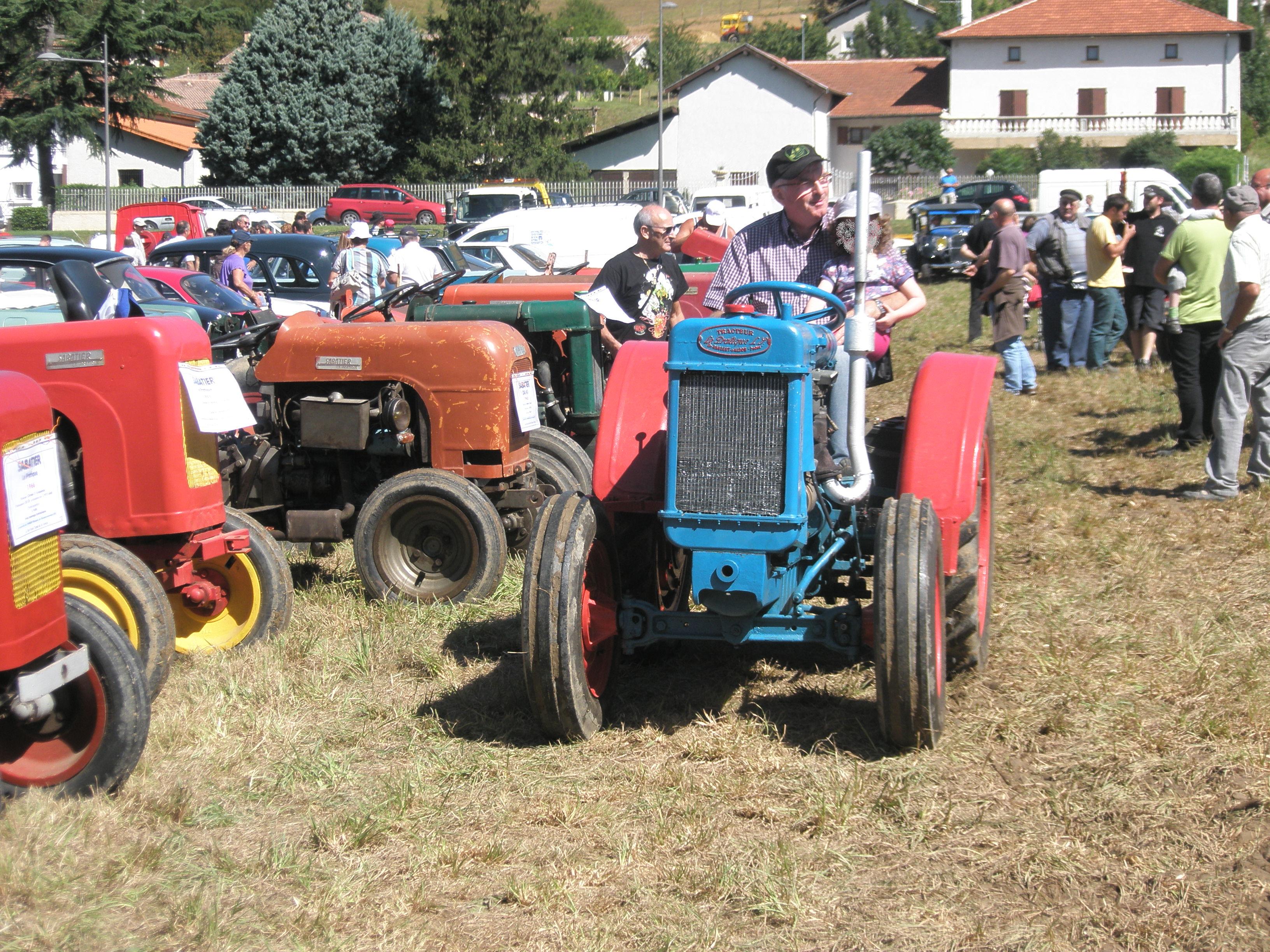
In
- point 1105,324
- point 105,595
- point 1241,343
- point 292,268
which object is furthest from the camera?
point 292,268

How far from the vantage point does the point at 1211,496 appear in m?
7.52

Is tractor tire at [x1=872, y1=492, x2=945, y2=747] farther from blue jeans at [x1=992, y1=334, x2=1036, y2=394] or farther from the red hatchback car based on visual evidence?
the red hatchback car

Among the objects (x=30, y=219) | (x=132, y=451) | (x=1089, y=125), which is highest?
(x=1089, y=125)

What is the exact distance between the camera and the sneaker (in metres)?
7.50

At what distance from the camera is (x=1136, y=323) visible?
11.7m

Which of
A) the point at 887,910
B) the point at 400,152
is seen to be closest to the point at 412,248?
the point at 887,910

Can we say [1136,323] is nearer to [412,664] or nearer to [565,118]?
[412,664]

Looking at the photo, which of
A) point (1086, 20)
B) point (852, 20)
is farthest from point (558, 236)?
point (852, 20)

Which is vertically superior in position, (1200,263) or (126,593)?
(1200,263)

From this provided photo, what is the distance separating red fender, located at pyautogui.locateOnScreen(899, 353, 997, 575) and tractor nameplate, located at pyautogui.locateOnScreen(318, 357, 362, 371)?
293 cm

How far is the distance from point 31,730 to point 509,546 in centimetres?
320

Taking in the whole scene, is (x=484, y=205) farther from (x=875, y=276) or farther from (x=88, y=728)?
(x=88, y=728)

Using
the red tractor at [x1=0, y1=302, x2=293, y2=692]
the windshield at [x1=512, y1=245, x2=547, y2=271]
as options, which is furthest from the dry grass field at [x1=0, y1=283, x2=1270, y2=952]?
the windshield at [x1=512, y1=245, x2=547, y2=271]

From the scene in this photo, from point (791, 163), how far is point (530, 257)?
16.1 m
